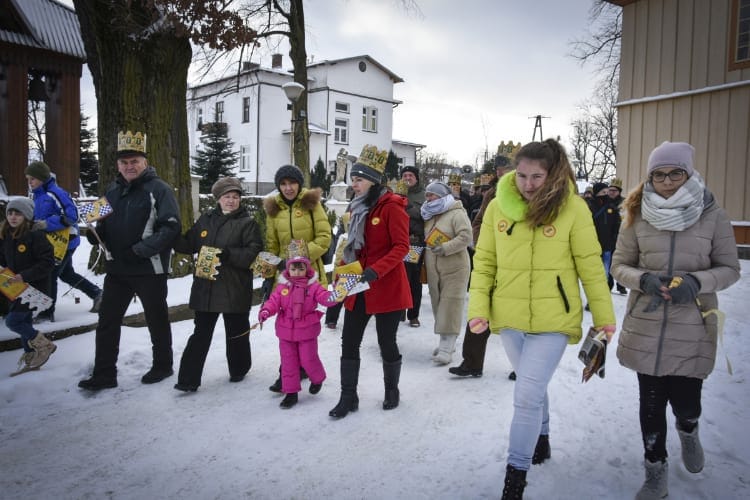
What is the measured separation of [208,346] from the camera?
4918 mm

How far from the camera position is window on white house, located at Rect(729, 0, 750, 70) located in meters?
10.8

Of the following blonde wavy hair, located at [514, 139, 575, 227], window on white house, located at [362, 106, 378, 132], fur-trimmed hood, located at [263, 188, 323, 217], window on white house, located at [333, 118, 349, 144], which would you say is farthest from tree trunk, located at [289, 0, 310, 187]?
window on white house, located at [362, 106, 378, 132]

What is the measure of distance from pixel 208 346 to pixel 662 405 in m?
3.67

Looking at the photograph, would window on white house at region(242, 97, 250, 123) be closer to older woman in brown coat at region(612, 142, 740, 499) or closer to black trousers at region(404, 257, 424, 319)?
black trousers at region(404, 257, 424, 319)

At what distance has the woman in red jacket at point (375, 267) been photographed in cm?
430

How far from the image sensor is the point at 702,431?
13.3 feet

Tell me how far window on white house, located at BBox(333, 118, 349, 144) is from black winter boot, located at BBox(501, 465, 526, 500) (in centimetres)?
3826

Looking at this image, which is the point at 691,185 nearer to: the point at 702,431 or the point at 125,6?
the point at 702,431

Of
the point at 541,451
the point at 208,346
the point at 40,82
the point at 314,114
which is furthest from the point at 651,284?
the point at 314,114

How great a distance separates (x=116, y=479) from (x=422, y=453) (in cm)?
198

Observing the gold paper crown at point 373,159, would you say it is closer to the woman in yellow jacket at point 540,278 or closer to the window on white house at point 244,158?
the woman in yellow jacket at point 540,278

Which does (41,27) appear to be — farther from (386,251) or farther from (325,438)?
(325,438)

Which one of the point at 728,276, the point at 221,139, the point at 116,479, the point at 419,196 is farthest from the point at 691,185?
the point at 221,139

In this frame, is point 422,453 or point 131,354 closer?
point 422,453
